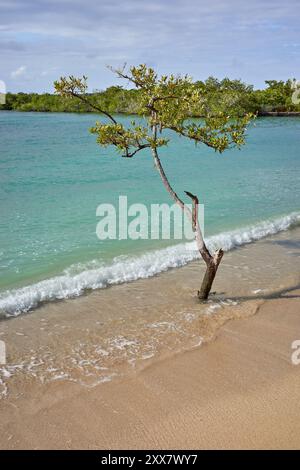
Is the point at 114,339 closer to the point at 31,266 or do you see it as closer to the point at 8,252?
the point at 31,266

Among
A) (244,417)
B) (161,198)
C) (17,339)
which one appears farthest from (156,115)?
(161,198)

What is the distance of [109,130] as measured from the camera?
888 centimetres

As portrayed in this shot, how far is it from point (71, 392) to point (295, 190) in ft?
53.1

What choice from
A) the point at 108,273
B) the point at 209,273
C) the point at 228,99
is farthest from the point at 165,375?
the point at 228,99

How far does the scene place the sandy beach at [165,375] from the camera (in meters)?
5.52

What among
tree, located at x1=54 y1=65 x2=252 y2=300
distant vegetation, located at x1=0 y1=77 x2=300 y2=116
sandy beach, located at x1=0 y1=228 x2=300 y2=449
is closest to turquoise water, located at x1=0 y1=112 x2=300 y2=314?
sandy beach, located at x1=0 y1=228 x2=300 y2=449

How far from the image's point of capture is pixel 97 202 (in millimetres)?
17578

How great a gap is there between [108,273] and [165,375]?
13.7 ft

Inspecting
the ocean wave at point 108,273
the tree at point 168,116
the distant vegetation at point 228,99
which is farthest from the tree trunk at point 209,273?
the distant vegetation at point 228,99

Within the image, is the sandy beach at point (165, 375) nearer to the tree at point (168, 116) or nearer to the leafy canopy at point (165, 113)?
the tree at point (168, 116)

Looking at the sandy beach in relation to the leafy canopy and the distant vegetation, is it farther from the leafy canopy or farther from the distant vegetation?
the distant vegetation

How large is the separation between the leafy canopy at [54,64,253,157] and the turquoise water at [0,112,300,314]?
121 inches

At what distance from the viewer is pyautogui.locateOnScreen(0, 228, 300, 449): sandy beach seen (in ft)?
18.1
